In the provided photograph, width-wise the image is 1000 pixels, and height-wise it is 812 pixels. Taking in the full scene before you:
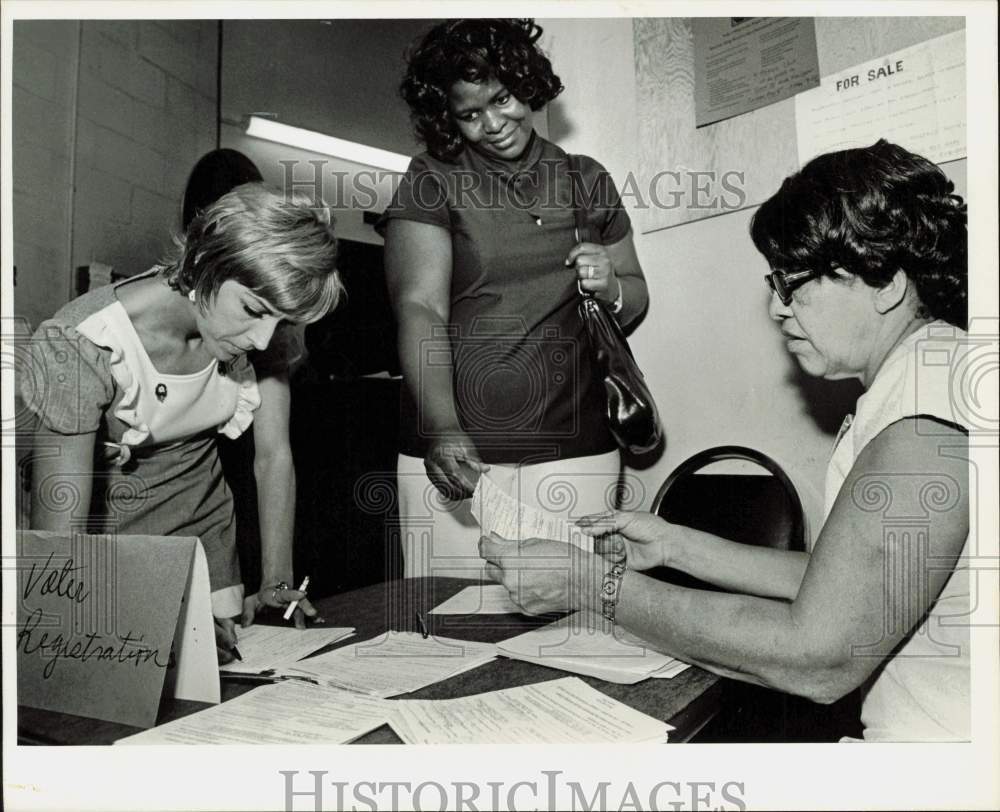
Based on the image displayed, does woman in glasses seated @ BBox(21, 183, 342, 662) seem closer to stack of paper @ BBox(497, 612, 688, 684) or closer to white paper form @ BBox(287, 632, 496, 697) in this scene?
white paper form @ BBox(287, 632, 496, 697)

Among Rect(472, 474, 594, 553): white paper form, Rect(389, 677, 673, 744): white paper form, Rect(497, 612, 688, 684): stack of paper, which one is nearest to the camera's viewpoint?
Rect(389, 677, 673, 744): white paper form

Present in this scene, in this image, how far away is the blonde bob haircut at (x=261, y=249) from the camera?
3.93ft

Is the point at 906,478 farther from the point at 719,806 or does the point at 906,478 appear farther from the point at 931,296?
the point at 719,806

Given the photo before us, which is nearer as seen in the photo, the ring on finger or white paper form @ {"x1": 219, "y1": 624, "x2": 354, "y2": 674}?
white paper form @ {"x1": 219, "y1": 624, "x2": 354, "y2": 674}

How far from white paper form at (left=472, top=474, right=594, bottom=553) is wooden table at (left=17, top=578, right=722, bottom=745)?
164mm

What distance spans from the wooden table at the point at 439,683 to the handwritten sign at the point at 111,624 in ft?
0.07

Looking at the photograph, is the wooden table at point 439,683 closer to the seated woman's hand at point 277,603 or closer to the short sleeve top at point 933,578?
the seated woman's hand at point 277,603

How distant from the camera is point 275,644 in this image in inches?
43.3

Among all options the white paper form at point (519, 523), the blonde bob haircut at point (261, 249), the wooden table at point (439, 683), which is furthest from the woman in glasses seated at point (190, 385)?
the white paper form at point (519, 523)

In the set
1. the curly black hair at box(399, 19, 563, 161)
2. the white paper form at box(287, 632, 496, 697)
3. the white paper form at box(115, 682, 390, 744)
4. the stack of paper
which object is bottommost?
the white paper form at box(115, 682, 390, 744)

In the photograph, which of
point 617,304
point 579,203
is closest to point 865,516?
point 617,304

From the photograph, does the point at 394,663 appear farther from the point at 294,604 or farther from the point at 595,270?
the point at 595,270

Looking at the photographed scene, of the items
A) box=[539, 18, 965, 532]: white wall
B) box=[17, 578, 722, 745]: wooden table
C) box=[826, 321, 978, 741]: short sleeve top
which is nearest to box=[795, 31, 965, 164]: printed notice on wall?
box=[539, 18, 965, 532]: white wall

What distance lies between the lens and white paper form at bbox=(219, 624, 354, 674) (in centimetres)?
101
